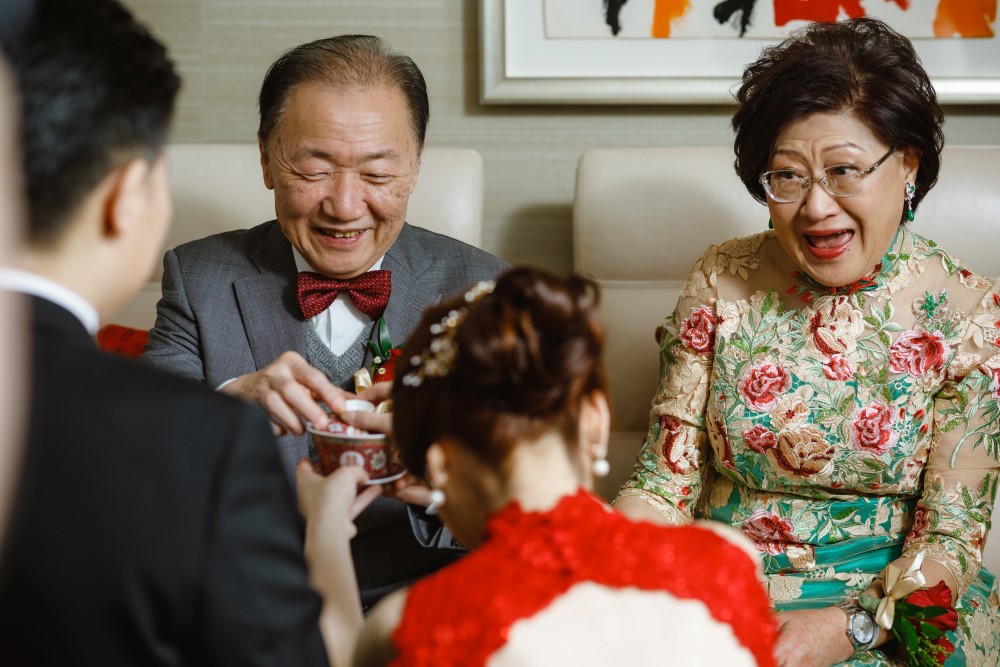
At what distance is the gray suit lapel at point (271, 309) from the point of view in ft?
5.90

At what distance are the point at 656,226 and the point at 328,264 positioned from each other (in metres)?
0.91

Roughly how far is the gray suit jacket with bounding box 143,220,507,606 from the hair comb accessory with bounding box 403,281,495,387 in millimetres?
709

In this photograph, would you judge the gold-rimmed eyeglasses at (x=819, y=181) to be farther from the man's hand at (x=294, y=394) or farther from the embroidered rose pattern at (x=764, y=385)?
the man's hand at (x=294, y=394)

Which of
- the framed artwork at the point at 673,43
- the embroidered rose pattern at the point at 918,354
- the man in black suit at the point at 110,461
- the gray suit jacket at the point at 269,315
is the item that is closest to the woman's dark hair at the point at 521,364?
the man in black suit at the point at 110,461

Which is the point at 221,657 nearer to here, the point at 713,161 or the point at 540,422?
the point at 540,422

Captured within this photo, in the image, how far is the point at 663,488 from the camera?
5.87 ft

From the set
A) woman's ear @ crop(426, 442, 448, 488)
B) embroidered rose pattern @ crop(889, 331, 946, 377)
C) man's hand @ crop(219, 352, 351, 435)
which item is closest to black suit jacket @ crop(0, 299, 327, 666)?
woman's ear @ crop(426, 442, 448, 488)

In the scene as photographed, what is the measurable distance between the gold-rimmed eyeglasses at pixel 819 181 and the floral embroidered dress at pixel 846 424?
182 millimetres

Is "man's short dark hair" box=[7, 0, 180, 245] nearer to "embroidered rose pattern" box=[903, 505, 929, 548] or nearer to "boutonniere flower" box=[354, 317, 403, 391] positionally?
"boutonniere flower" box=[354, 317, 403, 391]

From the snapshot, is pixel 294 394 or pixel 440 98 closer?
pixel 294 394

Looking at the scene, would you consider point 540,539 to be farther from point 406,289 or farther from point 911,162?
point 911,162

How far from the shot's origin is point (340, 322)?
6.16 ft

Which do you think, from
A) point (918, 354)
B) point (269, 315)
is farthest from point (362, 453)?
point (918, 354)

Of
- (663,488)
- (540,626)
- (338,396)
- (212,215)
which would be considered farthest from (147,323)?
(540,626)
